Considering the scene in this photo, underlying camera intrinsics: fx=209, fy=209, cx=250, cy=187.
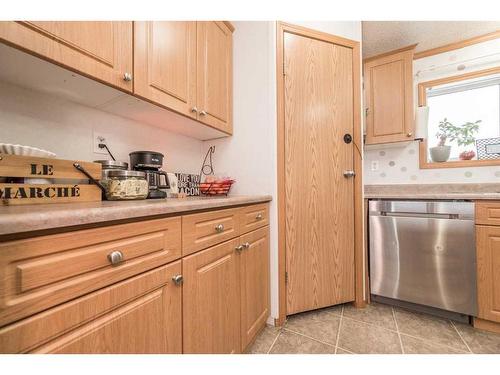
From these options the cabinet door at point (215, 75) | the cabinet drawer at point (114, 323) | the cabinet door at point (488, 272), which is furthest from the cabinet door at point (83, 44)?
the cabinet door at point (488, 272)

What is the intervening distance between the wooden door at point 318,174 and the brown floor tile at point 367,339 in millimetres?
203

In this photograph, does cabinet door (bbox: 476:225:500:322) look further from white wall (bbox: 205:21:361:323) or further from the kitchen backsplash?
white wall (bbox: 205:21:361:323)

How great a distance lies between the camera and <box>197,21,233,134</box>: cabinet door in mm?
1248

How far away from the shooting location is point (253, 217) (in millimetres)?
1177

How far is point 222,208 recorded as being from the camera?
0.92 meters

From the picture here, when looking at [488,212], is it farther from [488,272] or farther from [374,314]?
[374,314]

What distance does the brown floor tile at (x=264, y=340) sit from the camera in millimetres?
1138

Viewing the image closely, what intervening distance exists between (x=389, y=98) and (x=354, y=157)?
858 mm

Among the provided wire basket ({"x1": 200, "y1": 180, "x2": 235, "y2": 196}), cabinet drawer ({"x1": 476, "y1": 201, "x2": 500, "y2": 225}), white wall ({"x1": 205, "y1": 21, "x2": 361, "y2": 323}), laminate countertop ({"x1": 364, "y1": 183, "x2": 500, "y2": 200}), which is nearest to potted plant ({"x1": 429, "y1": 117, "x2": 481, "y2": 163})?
laminate countertop ({"x1": 364, "y1": 183, "x2": 500, "y2": 200})

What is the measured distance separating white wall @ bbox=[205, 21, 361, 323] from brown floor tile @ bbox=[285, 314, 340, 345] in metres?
0.16

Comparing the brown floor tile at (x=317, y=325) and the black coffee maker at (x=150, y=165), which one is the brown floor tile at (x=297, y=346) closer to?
the brown floor tile at (x=317, y=325)
